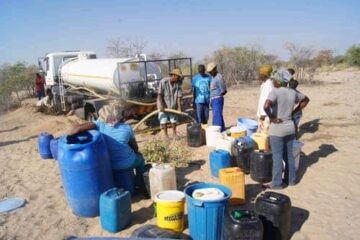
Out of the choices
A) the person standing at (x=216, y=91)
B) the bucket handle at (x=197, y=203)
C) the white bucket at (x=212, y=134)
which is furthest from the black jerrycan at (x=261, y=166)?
the person standing at (x=216, y=91)

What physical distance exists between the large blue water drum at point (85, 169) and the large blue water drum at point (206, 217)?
4.43 ft

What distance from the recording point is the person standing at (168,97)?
8.36 metres

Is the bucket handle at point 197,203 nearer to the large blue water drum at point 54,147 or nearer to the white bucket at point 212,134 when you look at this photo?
the white bucket at point 212,134

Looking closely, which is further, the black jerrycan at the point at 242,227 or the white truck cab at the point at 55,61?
the white truck cab at the point at 55,61

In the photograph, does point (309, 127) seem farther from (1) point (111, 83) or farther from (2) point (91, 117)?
(2) point (91, 117)

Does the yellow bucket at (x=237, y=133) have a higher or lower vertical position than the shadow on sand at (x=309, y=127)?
higher

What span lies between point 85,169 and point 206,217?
1.70 m

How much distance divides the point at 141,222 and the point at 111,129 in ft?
4.31

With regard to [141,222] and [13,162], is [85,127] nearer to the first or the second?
[141,222]

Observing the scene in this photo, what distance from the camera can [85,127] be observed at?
15.4 ft

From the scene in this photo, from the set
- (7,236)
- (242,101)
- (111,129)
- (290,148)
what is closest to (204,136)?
(290,148)

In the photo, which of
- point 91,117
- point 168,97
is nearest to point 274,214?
point 168,97

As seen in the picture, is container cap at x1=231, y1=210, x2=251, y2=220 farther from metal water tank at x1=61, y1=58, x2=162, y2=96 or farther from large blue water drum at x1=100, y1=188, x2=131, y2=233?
metal water tank at x1=61, y1=58, x2=162, y2=96

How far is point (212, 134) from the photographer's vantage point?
7656mm
